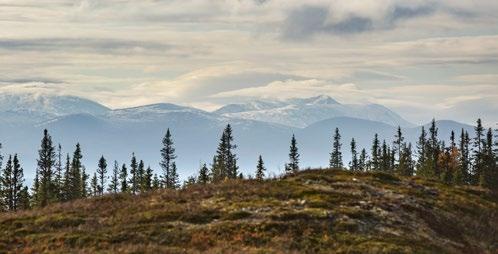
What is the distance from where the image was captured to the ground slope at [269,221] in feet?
99.2

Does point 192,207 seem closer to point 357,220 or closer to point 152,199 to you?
point 152,199

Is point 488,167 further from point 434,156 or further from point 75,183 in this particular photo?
point 75,183

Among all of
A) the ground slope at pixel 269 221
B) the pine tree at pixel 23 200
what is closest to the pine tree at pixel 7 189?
the pine tree at pixel 23 200

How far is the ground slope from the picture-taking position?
1190 inches

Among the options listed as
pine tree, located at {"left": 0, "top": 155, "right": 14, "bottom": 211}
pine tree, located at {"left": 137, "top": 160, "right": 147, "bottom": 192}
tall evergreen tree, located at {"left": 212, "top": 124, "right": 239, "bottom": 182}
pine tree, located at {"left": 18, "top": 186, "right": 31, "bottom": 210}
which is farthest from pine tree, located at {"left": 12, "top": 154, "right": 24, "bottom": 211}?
tall evergreen tree, located at {"left": 212, "top": 124, "right": 239, "bottom": 182}

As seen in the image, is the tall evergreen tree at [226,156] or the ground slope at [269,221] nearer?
the ground slope at [269,221]

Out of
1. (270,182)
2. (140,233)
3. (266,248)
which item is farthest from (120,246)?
(270,182)

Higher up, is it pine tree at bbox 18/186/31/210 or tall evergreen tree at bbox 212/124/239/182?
tall evergreen tree at bbox 212/124/239/182

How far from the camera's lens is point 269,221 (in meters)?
34.1

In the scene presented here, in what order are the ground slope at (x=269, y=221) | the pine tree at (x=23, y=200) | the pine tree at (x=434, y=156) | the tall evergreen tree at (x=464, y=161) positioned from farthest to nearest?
the pine tree at (x=434, y=156)
the tall evergreen tree at (x=464, y=161)
the pine tree at (x=23, y=200)
the ground slope at (x=269, y=221)

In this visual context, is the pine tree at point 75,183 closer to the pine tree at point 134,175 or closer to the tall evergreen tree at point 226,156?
the pine tree at point 134,175

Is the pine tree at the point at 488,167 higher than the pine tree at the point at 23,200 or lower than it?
higher

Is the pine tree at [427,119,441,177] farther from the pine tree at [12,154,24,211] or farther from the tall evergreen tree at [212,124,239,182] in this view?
the pine tree at [12,154,24,211]

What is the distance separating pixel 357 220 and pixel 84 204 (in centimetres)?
1815
